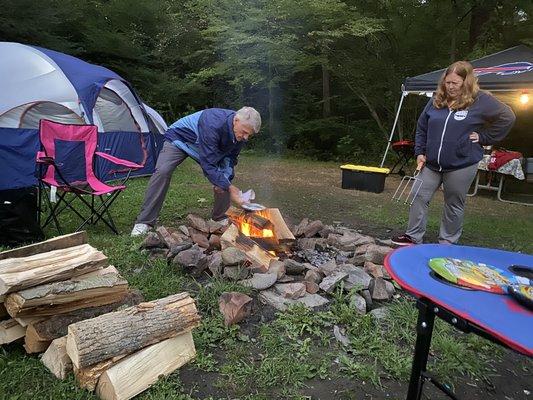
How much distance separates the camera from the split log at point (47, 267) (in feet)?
6.33

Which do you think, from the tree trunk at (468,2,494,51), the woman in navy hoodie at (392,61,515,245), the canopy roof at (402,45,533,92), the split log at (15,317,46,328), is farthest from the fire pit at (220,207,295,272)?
the tree trunk at (468,2,494,51)

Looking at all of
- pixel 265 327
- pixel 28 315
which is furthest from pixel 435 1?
pixel 28 315

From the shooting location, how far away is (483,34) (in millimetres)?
10844

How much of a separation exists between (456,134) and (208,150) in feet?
6.46

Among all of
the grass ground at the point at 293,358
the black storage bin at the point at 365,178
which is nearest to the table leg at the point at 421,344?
the grass ground at the point at 293,358

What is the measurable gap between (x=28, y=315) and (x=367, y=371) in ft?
5.30

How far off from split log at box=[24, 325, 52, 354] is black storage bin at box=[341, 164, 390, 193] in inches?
221

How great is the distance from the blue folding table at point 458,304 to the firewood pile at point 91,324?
3.54 feet

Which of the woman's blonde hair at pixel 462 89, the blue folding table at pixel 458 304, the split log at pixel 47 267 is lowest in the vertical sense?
the split log at pixel 47 267

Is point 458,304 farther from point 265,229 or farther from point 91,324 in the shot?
point 265,229

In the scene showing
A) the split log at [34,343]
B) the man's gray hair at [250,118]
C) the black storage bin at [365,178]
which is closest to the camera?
the split log at [34,343]

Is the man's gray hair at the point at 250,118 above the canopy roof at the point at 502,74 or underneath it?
underneath

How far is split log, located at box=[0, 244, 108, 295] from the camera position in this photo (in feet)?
6.33

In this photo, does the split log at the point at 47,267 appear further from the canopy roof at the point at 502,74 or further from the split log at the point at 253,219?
the canopy roof at the point at 502,74
